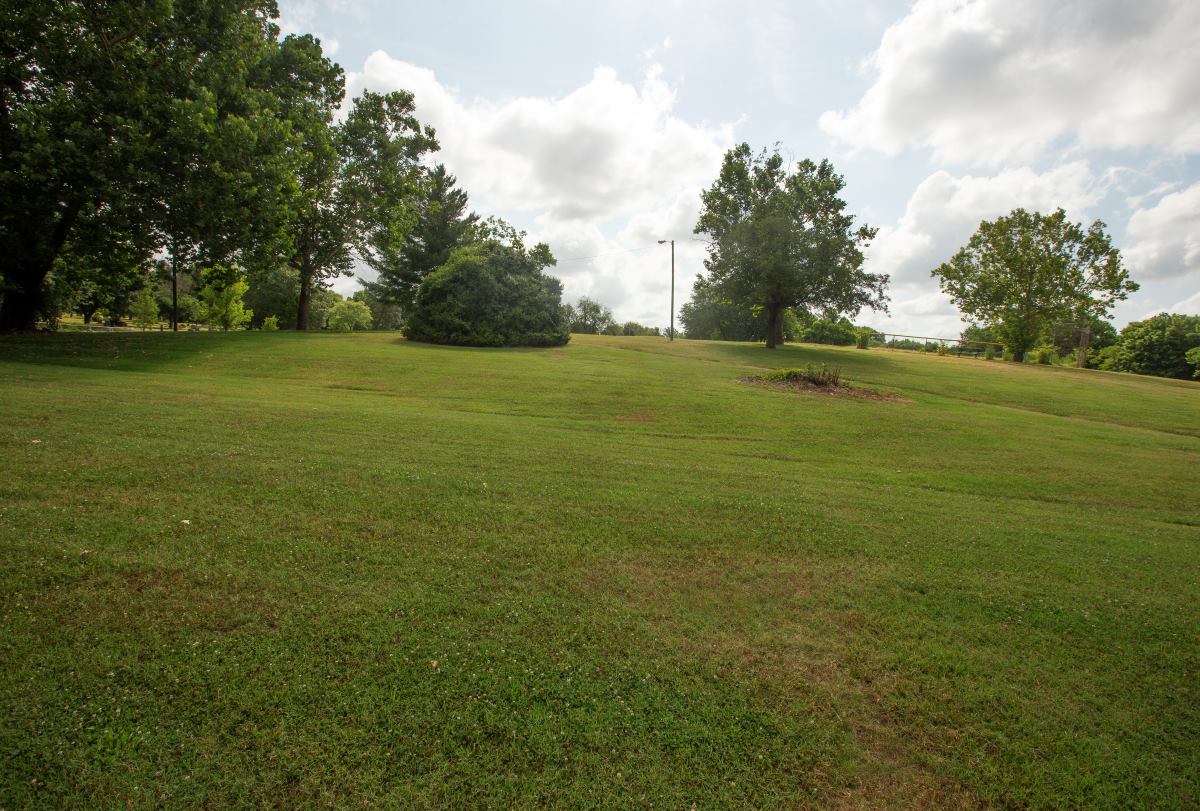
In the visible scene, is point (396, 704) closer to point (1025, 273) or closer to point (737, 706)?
point (737, 706)

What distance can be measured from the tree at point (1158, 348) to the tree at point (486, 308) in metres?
54.2

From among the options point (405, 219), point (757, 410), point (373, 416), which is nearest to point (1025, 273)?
point (757, 410)

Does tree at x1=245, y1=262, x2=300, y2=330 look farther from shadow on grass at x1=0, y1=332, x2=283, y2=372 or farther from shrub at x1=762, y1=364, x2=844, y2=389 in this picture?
shrub at x1=762, y1=364, x2=844, y2=389

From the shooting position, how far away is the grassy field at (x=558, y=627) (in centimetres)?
315

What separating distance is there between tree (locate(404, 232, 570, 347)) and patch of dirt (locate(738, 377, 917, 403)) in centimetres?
1546

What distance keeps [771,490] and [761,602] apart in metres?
3.49

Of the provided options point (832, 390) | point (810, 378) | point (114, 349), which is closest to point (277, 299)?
point (114, 349)

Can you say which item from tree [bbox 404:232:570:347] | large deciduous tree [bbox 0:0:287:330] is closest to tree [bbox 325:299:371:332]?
tree [bbox 404:232:570:347]

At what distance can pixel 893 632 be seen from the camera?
15.1 feet

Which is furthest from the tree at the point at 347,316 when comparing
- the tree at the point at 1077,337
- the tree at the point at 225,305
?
the tree at the point at 1077,337

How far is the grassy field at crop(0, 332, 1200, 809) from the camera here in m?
3.15

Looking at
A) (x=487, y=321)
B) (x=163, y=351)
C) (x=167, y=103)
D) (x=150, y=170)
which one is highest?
(x=167, y=103)

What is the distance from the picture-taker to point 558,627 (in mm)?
4352

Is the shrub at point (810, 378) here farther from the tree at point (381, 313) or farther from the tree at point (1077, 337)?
the tree at point (381, 313)
